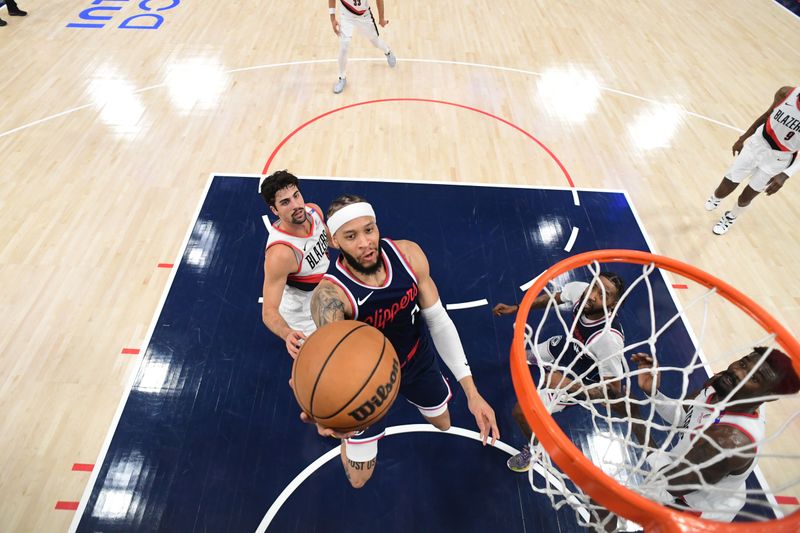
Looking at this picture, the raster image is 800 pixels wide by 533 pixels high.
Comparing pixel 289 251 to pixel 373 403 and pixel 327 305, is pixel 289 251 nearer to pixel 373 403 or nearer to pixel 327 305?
pixel 327 305

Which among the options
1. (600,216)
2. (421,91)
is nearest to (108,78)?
(421,91)

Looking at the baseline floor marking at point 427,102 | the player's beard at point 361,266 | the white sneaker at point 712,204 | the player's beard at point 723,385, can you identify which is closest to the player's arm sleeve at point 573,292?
the player's beard at point 723,385

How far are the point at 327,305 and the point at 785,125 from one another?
16.4 feet

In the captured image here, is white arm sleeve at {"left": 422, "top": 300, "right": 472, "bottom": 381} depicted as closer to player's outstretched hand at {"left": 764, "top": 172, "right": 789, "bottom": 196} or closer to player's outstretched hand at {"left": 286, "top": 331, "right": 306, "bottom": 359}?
player's outstretched hand at {"left": 286, "top": 331, "right": 306, "bottom": 359}

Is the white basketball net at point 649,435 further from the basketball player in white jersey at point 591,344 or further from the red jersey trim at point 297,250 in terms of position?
the red jersey trim at point 297,250

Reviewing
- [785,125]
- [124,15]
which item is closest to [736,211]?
[785,125]

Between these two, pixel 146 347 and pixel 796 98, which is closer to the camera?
pixel 146 347

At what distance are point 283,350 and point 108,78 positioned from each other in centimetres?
614

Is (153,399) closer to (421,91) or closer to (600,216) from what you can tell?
(600,216)

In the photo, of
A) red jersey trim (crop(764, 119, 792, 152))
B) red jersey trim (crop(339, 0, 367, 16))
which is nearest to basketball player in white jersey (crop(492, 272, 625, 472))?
red jersey trim (crop(764, 119, 792, 152))

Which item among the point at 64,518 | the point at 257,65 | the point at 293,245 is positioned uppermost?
the point at 293,245

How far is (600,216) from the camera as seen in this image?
5.36 meters

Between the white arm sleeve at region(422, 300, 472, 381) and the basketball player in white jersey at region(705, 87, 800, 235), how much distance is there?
4.13 metres

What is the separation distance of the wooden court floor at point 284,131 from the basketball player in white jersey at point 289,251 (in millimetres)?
1767
